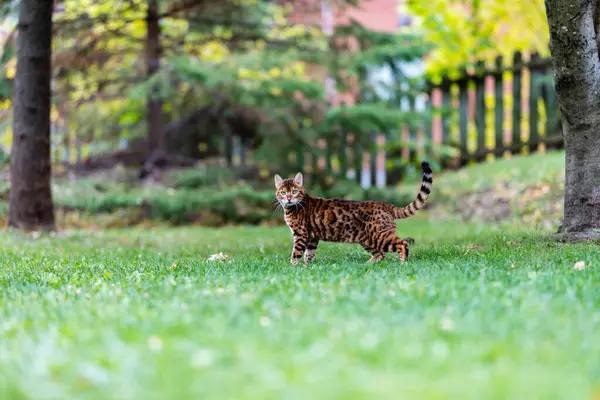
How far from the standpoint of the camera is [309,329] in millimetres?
3756

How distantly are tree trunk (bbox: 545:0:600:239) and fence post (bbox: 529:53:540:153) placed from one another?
8.85 m

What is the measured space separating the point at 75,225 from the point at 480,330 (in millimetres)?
12336

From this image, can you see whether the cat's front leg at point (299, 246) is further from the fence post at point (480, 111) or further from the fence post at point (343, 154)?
the fence post at point (480, 111)

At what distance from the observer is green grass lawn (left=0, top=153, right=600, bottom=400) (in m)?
2.93

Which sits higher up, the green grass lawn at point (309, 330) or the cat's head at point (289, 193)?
the cat's head at point (289, 193)

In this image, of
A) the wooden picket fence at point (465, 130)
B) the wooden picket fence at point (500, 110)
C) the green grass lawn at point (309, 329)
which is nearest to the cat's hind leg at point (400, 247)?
the green grass lawn at point (309, 329)

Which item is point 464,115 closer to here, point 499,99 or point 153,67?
point 499,99

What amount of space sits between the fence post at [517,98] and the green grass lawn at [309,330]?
35.9ft

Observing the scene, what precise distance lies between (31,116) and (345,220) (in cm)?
690

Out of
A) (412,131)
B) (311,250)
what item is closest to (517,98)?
(412,131)

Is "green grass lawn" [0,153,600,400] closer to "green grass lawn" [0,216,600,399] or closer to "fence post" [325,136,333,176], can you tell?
"green grass lawn" [0,216,600,399]

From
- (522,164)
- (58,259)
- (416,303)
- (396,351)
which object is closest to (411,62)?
(522,164)

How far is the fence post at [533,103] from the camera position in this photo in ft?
54.9

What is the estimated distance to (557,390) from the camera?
2799 mm
